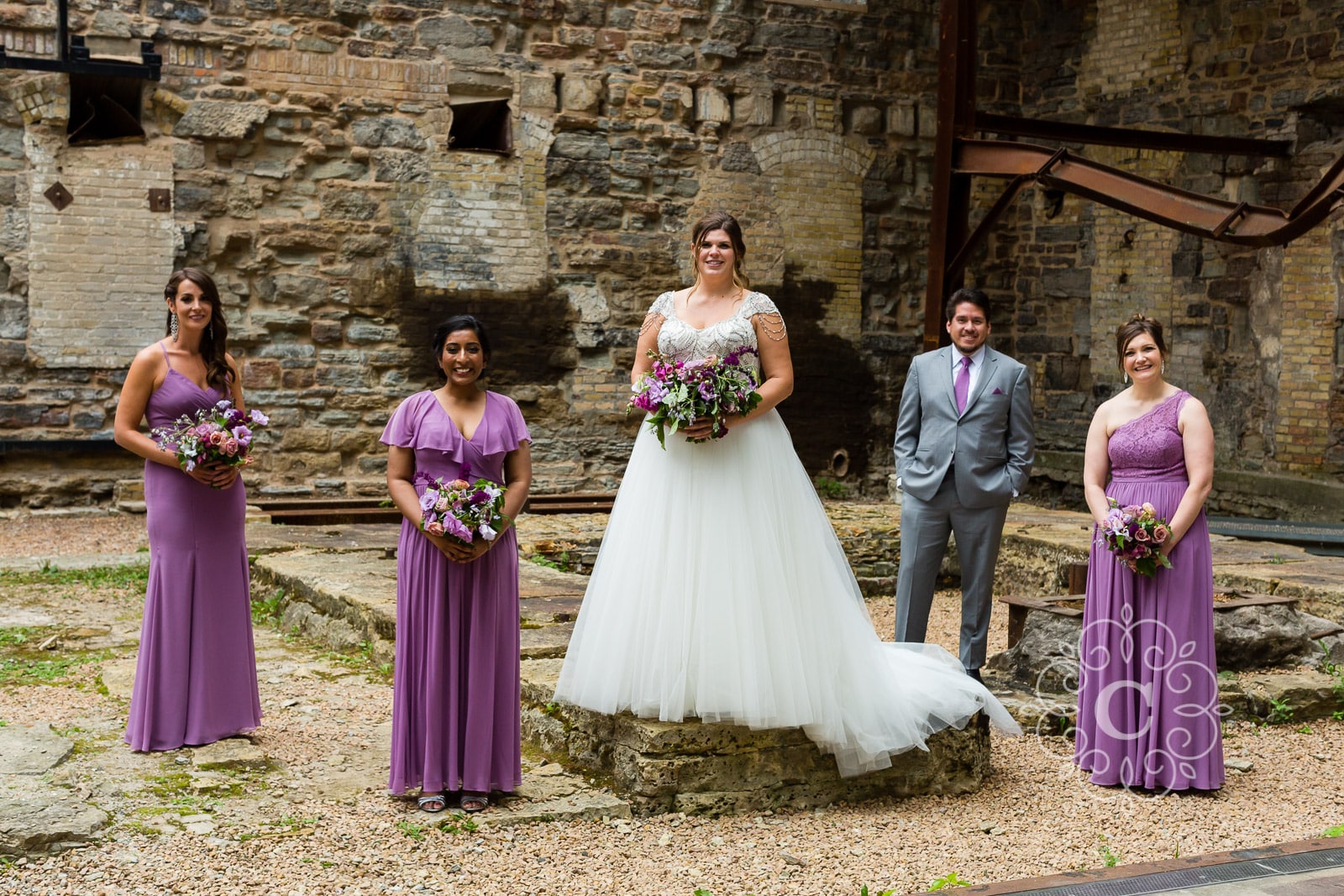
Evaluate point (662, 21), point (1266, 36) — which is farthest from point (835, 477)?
point (1266, 36)

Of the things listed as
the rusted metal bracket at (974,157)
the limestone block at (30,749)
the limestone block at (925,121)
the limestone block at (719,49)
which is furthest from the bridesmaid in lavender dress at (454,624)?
the limestone block at (925,121)

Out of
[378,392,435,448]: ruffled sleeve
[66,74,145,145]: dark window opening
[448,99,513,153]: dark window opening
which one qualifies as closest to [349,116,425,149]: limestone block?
[448,99,513,153]: dark window opening

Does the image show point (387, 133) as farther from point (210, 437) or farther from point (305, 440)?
point (210, 437)

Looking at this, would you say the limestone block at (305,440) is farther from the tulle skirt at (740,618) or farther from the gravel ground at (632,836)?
the tulle skirt at (740,618)

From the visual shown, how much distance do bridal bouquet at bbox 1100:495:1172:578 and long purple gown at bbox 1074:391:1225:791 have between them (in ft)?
0.26

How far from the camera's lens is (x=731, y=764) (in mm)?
4457

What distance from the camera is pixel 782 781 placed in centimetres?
454

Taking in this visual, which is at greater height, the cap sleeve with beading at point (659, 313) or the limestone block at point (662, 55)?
the limestone block at point (662, 55)

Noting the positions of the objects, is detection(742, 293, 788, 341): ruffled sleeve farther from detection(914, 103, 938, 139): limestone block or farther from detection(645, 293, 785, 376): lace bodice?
detection(914, 103, 938, 139): limestone block

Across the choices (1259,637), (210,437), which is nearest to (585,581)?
(210,437)

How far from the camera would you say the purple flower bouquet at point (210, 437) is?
478 cm

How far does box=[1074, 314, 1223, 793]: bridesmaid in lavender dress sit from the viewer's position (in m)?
4.92

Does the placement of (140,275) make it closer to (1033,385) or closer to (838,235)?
(838,235)

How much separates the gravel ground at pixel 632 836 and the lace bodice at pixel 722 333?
1.54m
